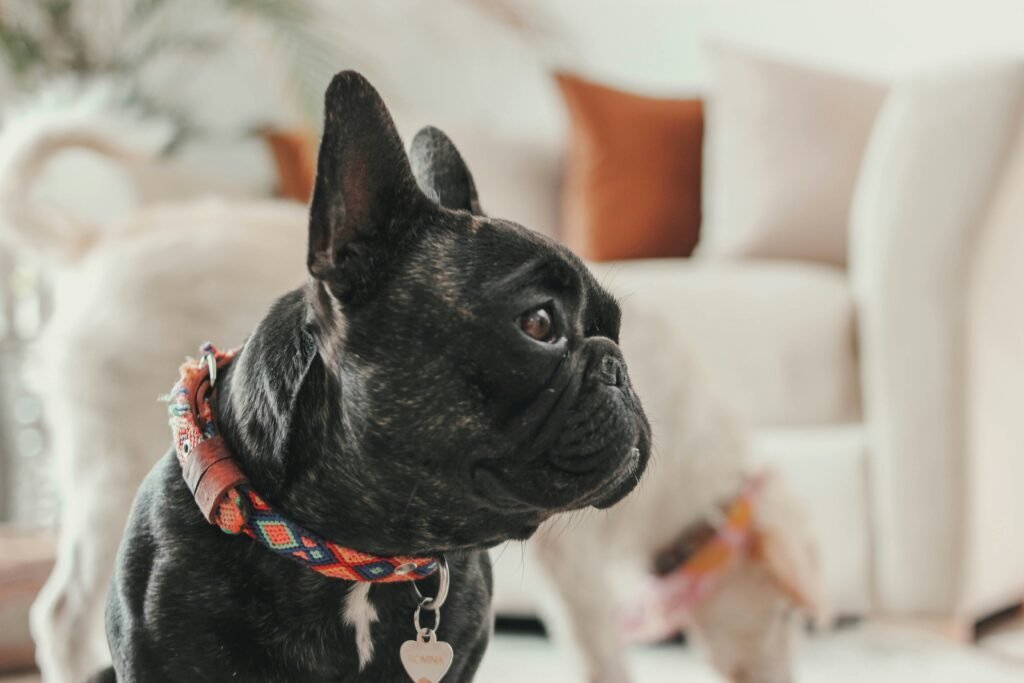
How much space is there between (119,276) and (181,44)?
2.08 m

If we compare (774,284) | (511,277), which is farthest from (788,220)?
(511,277)

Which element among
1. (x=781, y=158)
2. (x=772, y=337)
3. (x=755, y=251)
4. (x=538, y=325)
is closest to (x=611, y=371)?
(x=538, y=325)

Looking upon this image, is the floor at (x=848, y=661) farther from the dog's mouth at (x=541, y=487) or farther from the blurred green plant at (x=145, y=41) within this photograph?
the blurred green plant at (x=145, y=41)

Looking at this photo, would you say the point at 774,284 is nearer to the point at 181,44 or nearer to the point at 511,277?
the point at 511,277

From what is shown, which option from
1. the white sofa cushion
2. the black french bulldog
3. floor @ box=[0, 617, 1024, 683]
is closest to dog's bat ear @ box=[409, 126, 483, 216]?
the black french bulldog

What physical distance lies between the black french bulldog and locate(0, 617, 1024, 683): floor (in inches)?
43.5

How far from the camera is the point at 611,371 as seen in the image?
34.1 inches

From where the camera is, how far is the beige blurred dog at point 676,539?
1686 mm

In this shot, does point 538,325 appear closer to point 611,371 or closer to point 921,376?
point 611,371

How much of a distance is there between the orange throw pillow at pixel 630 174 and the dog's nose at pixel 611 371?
210cm

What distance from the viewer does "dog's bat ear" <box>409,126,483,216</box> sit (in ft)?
3.24

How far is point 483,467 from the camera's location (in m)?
0.81

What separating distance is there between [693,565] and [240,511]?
1.06 metres

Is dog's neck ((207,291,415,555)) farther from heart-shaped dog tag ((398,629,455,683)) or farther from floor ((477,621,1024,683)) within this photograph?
floor ((477,621,1024,683))
